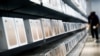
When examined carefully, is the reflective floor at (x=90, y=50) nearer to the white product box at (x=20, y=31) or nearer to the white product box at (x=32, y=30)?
the white product box at (x=32, y=30)

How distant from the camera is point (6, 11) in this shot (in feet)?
6.77

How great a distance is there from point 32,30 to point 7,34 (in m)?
0.58

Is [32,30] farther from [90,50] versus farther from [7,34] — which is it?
[90,50]

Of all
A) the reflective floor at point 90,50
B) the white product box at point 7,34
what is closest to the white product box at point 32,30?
the white product box at point 7,34

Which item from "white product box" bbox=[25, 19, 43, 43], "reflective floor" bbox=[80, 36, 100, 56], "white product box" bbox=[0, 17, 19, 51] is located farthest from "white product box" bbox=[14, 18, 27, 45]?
"reflective floor" bbox=[80, 36, 100, 56]

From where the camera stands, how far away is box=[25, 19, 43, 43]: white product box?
1.86 m

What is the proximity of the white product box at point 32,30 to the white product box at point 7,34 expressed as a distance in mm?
382

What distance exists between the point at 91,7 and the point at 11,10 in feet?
50.9

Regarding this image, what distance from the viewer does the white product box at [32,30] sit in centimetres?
186

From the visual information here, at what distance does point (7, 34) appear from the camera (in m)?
1.34

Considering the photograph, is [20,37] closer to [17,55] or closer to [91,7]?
[17,55]

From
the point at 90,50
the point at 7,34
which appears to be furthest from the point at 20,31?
the point at 90,50

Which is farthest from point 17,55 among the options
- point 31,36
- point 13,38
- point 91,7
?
point 91,7

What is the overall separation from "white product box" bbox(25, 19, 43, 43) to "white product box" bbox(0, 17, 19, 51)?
38 cm
